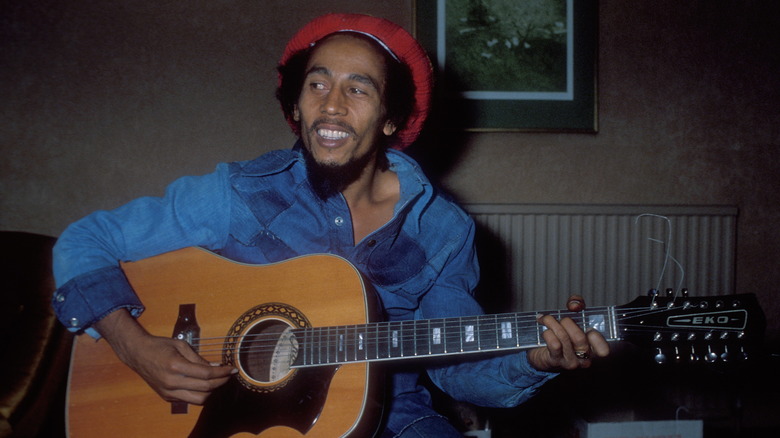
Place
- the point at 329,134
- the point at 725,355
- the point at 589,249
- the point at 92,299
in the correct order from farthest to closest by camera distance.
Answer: the point at 589,249, the point at 329,134, the point at 92,299, the point at 725,355

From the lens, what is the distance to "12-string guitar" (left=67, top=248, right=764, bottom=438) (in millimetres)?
1116

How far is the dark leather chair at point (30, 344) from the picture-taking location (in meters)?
1.57

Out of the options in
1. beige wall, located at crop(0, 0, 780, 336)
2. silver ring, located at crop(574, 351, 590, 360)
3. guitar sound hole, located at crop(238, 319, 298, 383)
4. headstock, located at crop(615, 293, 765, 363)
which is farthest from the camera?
beige wall, located at crop(0, 0, 780, 336)

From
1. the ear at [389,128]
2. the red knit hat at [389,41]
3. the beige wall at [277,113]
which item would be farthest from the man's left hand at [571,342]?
Result: the beige wall at [277,113]

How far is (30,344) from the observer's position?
170 centimetres

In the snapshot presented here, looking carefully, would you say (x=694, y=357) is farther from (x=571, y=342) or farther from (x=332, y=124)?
(x=332, y=124)

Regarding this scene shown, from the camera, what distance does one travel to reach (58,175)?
2.57 meters

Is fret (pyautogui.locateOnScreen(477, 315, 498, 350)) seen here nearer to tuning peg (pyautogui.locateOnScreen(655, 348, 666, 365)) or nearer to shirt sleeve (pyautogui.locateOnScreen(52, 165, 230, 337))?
tuning peg (pyautogui.locateOnScreen(655, 348, 666, 365))

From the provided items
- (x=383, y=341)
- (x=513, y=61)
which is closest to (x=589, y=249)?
(x=513, y=61)

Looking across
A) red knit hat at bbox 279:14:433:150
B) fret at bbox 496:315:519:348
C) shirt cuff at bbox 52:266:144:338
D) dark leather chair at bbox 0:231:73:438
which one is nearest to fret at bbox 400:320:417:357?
fret at bbox 496:315:519:348

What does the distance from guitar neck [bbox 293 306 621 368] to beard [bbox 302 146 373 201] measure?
0.49m

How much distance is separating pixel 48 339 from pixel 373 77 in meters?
1.49

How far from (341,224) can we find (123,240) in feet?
2.09

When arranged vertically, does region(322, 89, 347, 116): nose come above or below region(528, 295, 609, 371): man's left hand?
above
